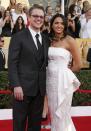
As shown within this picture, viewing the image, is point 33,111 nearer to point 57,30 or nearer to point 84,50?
point 57,30

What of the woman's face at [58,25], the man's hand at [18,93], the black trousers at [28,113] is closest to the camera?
the man's hand at [18,93]

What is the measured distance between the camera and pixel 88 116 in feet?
23.4

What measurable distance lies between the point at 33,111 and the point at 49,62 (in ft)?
2.03

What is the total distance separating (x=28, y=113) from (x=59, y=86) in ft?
1.73

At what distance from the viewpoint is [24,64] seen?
16.3 ft

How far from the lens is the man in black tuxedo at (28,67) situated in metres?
4.90

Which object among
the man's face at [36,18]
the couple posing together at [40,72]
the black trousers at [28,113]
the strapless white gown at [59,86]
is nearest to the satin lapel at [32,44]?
the couple posing together at [40,72]

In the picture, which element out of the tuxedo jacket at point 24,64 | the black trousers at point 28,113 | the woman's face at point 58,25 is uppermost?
the woman's face at point 58,25

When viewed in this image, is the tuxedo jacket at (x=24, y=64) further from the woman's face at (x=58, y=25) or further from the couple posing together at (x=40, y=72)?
the woman's face at (x=58, y=25)

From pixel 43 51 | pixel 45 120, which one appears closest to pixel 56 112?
pixel 43 51

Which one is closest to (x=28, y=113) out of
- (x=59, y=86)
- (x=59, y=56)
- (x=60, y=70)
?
(x=59, y=86)

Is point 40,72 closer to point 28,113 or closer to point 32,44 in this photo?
point 32,44

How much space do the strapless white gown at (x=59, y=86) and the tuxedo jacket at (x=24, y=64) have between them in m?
0.31

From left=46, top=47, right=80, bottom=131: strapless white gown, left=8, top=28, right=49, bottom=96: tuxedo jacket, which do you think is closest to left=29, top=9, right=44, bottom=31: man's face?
left=8, top=28, right=49, bottom=96: tuxedo jacket
